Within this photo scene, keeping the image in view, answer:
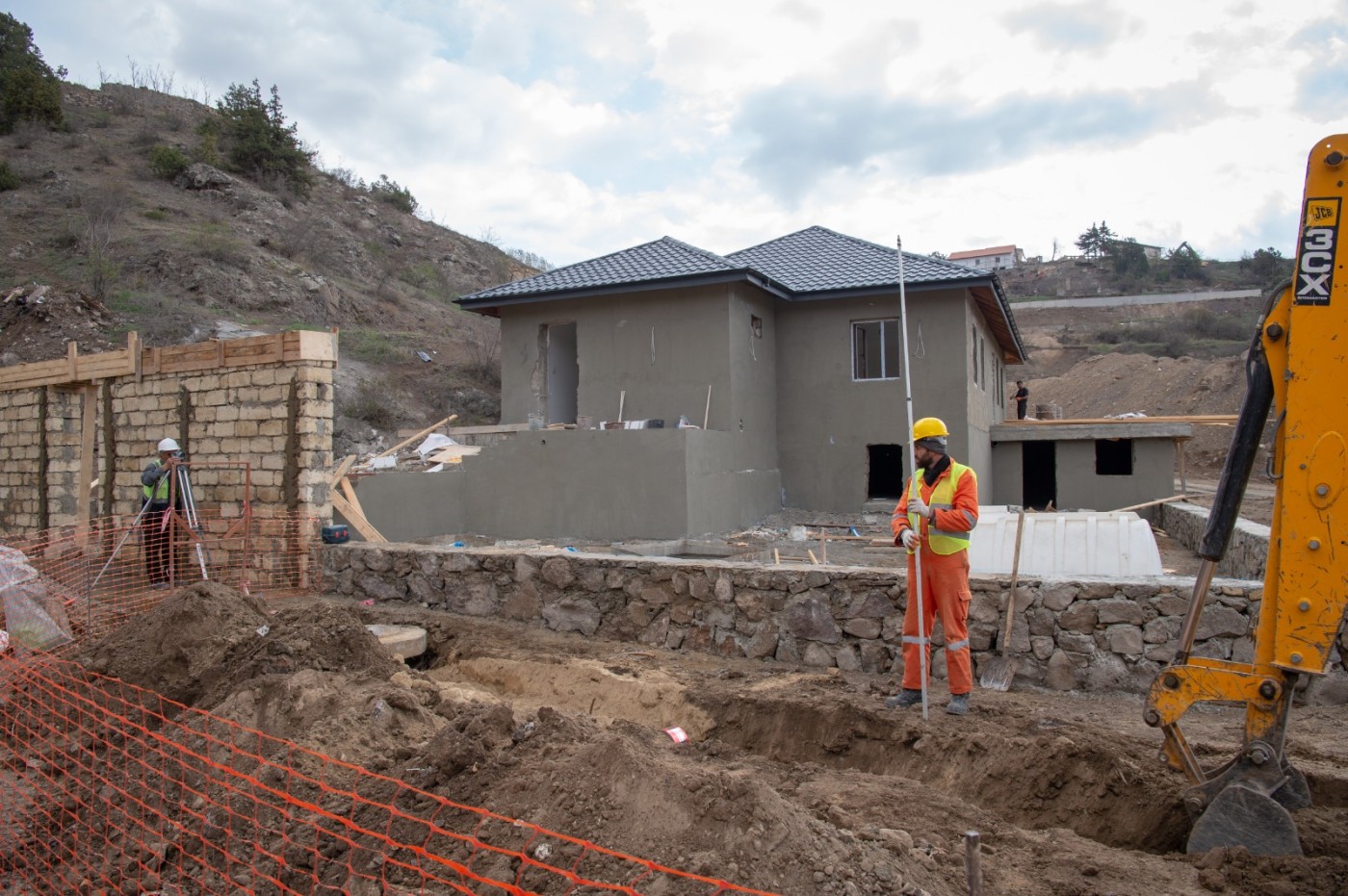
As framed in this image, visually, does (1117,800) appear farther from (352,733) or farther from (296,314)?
(296,314)

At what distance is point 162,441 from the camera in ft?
35.3

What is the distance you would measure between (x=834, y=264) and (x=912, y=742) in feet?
53.1

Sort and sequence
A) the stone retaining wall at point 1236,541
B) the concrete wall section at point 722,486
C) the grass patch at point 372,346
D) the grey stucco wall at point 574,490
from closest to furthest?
the stone retaining wall at point 1236,541, the grey stucco wall at point 574,490, the concrete wall section at point 722,486, the grass patch at point 372,346

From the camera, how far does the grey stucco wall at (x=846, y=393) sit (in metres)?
18.2

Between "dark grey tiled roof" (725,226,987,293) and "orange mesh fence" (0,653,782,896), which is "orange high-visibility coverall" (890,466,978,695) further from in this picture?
"dark grey tiled roof" (725,226,987,293)

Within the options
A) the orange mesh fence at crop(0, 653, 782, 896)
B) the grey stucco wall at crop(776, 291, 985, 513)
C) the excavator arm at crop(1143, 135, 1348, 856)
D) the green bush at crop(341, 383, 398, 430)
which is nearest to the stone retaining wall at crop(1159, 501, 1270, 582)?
the excavator arm at crop(1143, 135, 1348, 856)

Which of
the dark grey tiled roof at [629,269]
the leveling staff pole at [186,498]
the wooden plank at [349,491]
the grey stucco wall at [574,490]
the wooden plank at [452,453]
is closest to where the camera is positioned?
the leveling staff pole at [186,498]

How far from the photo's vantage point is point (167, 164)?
3531 cm

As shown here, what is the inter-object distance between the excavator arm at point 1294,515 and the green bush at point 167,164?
1579 inches

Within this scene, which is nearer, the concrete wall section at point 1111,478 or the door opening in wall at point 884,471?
the door opening in wall at point 884,471

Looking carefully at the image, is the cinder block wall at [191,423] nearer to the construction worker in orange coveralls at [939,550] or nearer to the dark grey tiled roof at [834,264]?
the construction worker in orange coveralls at [939,550]

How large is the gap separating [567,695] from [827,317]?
1393 centimetres

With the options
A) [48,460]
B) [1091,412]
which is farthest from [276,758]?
[1091,412]

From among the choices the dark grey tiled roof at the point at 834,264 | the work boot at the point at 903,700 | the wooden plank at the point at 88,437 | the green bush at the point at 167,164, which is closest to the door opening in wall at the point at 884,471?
the dark grey tiled roof at the point at 834,264
